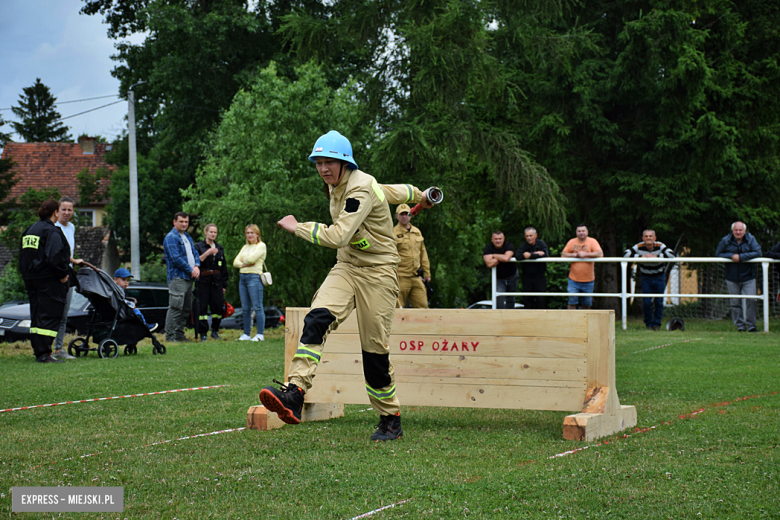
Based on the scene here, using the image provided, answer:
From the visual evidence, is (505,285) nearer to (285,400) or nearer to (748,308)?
(748,308)

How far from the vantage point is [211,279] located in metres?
13.9

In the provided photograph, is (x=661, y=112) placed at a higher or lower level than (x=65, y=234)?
higher

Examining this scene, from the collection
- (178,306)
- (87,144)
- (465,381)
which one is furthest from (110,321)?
(87,144)

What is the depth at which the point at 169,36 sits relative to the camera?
30859 millimetres

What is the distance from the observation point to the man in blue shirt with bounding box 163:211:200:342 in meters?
12.5

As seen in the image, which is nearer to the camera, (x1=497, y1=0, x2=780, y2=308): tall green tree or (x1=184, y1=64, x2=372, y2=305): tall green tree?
(x1=497, y1=0, x2=780, y2=308): tall green tree

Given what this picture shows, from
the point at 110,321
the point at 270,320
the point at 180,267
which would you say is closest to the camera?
the point at 110,321

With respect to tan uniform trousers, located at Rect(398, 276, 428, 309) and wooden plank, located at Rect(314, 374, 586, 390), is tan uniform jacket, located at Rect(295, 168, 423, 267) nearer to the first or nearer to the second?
wooden plank, located at Rect(314, 374, 586, 390)

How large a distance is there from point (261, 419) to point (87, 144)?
5657 cm

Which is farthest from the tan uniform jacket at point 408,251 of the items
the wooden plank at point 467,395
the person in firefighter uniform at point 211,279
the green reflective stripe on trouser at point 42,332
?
the wooden plank at point 467,395

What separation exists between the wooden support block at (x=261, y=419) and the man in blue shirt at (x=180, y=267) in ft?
23.8

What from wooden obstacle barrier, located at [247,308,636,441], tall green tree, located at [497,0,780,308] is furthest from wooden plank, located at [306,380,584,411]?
tall green tree, located at [497,0,780,308]

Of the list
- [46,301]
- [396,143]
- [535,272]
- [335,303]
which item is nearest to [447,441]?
[335,303]

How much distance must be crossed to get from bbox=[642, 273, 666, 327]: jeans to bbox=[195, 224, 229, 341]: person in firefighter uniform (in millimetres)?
8420
